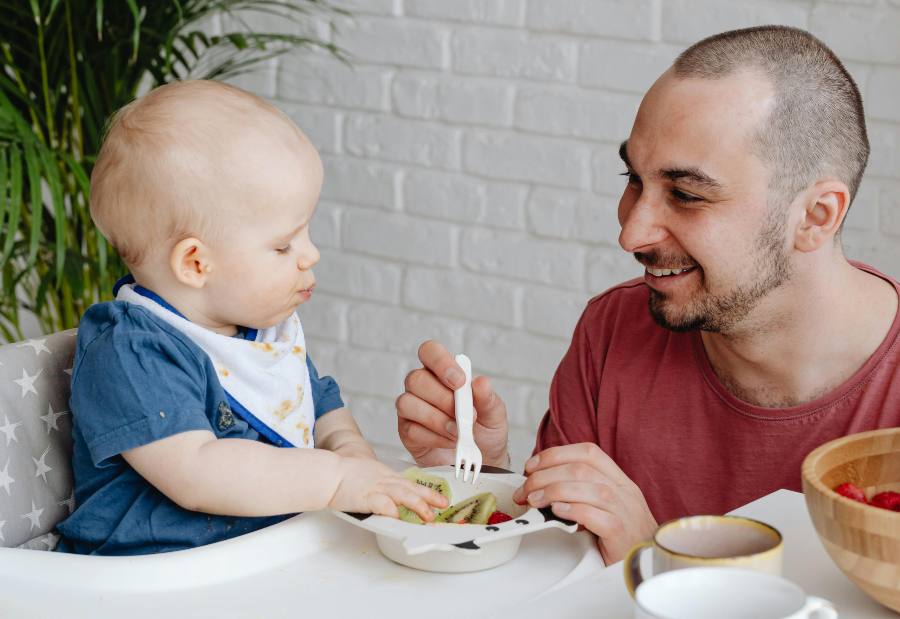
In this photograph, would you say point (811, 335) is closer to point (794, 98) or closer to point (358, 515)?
point (794, 98)

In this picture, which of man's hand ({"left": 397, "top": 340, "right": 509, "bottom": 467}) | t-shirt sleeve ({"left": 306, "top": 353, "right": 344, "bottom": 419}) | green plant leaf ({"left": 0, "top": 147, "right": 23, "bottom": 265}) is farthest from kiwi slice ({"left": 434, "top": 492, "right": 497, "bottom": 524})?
green plant leaf ({"left": 0, "top": 147, "right": 23, "bottom": 265})

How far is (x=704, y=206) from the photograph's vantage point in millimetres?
1299

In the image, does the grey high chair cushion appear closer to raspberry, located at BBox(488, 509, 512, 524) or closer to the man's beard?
raspberry, located at BBox(488, 509, 512, 524)

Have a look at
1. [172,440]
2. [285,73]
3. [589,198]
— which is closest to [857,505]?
[172,440]

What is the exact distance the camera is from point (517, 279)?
2521 mm

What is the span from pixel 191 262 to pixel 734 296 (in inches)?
23.6

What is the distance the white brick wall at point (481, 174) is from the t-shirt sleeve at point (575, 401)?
2.82 feet

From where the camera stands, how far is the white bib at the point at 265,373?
1184 millimetres

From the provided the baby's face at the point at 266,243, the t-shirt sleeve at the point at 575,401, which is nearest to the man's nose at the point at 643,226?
the t-shirt sleeve at the point at 575,401

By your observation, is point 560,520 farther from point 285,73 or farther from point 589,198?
point 285,73

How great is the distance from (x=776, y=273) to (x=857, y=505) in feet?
2.17

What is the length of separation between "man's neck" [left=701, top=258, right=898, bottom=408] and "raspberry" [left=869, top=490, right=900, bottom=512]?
1.82 feet

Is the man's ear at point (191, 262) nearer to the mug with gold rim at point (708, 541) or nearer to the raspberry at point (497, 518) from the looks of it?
the raspberry at point (497, 518)

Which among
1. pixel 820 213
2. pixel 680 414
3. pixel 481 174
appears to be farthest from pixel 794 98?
pixel 481 174
